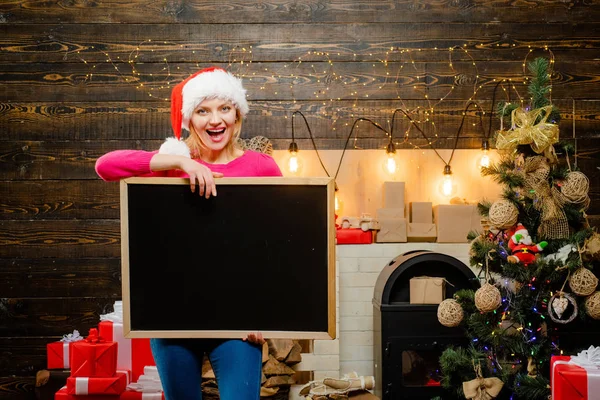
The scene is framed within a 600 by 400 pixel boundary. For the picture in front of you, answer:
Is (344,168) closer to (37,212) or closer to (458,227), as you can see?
(458,227)

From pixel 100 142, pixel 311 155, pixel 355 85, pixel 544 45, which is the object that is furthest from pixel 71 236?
pixel 544 45

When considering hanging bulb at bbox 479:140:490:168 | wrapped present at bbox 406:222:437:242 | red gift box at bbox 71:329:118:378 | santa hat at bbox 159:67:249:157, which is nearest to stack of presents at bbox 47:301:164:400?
red gift box at bbox 71:329:118:378

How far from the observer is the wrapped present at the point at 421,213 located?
4129 millimetres

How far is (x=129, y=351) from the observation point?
3.41 m

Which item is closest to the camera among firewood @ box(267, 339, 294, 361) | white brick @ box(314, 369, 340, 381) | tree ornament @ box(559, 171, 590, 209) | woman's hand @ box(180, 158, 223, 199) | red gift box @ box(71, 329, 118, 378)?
woman's hand @ box(180, 158, 223, 199)

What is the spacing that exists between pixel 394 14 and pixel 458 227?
1368 mm

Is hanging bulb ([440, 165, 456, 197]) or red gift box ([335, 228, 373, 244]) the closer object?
red gift box ([335, 228, 373, 244])

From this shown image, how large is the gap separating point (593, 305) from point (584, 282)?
10cm

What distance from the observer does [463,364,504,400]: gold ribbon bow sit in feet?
9.82

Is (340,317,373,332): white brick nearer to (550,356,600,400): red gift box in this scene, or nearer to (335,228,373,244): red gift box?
(335,228,373,244): red gift box

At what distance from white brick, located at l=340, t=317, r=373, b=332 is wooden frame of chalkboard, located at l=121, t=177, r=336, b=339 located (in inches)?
86.6

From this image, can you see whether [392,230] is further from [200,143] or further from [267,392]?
[200,143]

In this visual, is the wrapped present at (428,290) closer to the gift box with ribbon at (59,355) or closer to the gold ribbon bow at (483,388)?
the gold ribbon bow at (483,388)

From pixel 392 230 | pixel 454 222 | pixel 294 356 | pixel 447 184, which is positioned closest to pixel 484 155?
pixel 447 184
